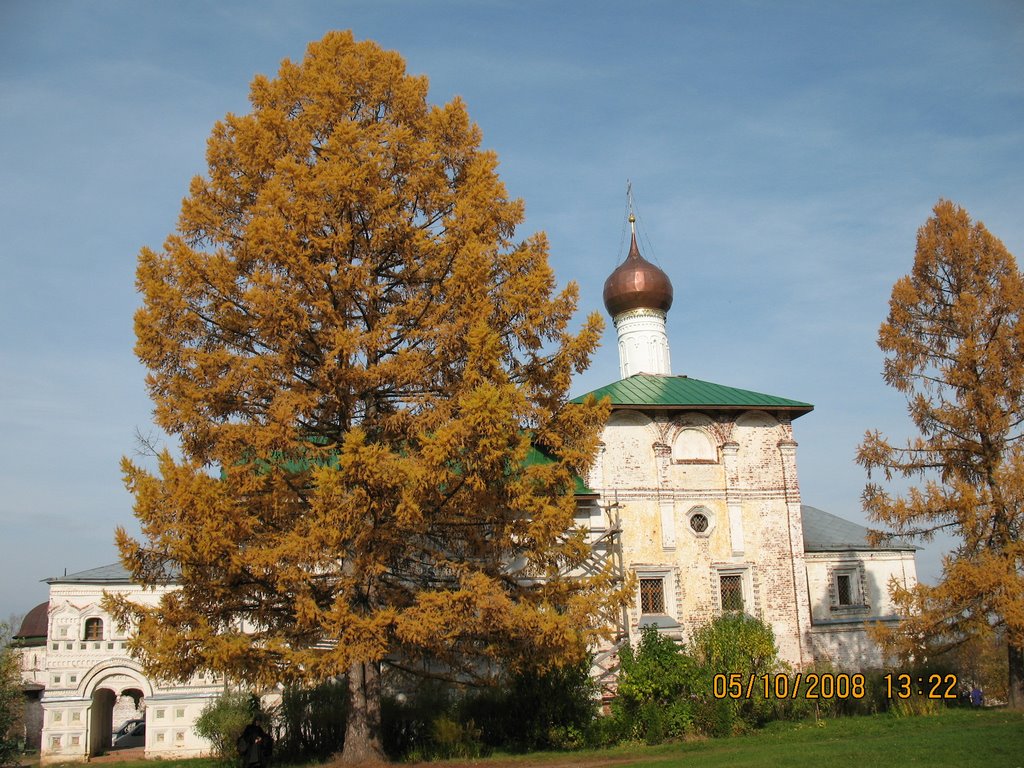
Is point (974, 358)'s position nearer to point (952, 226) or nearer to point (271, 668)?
point (952, 226)

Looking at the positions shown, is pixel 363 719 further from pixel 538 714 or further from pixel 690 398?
pixel 690 398

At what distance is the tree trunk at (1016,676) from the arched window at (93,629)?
1934 cm

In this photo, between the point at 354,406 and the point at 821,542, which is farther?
the point at 821,542

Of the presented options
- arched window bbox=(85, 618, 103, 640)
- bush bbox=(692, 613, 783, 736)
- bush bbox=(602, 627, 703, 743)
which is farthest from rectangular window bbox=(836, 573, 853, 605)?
arched window bbox=(85, 618, 103, 640)

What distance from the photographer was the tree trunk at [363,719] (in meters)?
12.9

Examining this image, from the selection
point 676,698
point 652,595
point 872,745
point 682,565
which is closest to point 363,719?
point 676,698

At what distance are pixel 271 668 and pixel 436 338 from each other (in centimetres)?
502

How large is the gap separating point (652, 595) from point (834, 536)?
6.22 metres

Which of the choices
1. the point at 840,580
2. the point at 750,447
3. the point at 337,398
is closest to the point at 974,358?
the point at 750,447

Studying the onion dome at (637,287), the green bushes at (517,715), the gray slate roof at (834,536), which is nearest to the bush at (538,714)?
the green bushes at (517,715)

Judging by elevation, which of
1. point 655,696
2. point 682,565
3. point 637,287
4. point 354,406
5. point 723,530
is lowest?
point 655,696

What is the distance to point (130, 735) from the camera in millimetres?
29984

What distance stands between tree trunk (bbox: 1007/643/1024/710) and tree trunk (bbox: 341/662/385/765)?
12.1 metres

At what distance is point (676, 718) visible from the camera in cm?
1688
